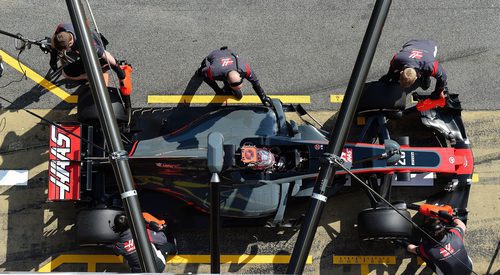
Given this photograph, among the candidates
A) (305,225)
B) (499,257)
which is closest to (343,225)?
(499,257)

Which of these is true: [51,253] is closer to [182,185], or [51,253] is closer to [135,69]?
[182,185]

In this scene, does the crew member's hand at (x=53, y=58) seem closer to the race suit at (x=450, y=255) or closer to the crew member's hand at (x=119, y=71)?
the crew member's hand at (x=119, y=71)

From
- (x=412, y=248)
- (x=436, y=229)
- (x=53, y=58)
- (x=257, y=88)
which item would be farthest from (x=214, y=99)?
(x=436, y=229)

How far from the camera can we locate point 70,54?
28.5ft

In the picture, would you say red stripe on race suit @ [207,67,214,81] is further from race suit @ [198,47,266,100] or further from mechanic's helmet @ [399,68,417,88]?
mechanic's helmet @ [399,68,417,88]

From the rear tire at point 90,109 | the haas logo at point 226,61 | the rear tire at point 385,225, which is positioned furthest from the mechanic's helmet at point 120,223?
the rear tire at point 385,225

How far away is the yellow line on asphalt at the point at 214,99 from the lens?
906 centimetres

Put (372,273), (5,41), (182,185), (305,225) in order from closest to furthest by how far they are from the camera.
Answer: (305,225) → (182,185) → (372,273) → (5,41)

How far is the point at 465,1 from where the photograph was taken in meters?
9.34

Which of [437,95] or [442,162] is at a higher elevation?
[437,95]

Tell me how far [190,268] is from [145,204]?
1293mm

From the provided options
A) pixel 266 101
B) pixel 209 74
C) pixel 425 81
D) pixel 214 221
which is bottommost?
pixel 214 221

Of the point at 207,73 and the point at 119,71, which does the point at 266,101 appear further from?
the point at 119,71

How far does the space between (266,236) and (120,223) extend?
236cm
